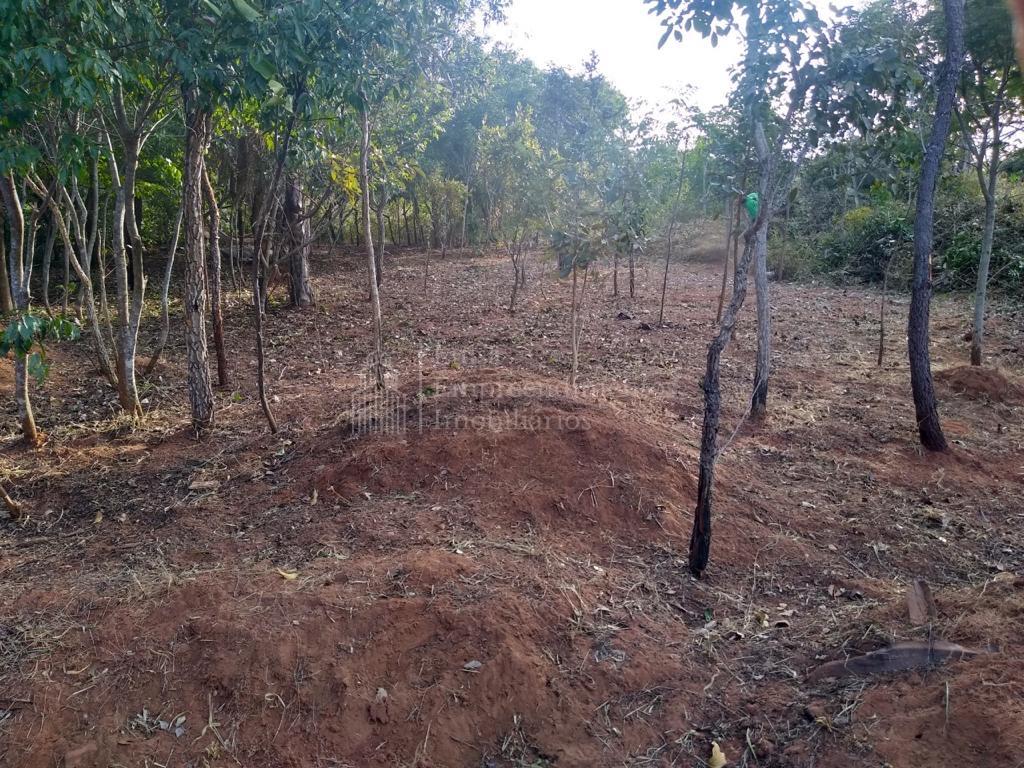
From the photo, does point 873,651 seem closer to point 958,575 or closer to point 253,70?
point 958,575

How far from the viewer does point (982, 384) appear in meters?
7.43

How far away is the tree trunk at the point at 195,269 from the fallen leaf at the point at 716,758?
194 inches

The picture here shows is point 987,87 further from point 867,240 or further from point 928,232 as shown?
point 867,240

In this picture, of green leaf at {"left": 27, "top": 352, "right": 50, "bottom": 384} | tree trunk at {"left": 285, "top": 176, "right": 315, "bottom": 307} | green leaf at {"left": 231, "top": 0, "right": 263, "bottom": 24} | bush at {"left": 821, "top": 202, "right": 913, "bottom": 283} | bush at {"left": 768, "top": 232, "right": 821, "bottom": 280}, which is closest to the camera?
green leaf at {"left": 27, "top": 352, "right": 50, "bottom": 384}

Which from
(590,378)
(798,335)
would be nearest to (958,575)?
(590,378)

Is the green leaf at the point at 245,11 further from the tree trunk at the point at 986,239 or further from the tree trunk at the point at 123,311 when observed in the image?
the tree trunk at the point at 986,239

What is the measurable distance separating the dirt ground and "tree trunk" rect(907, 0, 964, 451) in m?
0.33

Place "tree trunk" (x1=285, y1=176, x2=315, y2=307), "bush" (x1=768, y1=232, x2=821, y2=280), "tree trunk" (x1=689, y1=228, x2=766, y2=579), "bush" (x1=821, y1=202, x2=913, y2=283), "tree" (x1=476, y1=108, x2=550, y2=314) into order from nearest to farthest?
"tree trunk" (x1=689, y1=228, x2=766, y2=579) → "tree" (x1=476, y1=108, x2=550, y2=314) → "tree trunk" (x1=285, y1=176, x2=315, y2=307) → "bush" (x1=821, y1=202, x2=913, y2=283) → "bush" (x1=768, y1=232, x2=821, y2=280)

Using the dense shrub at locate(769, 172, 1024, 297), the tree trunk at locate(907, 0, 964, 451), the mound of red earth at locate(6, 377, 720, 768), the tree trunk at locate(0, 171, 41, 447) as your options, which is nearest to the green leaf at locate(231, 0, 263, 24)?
the tree trunk at locate(0, 171, 41, 447)

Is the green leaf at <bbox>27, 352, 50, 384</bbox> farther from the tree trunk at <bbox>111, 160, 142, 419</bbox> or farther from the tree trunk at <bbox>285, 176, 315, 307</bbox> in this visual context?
the tree trunk at <bbox>285, 176, 315, 307</bbox>

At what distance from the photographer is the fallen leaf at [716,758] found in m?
2.68

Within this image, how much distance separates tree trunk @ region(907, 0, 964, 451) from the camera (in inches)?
208

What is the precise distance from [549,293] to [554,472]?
9.41 meters

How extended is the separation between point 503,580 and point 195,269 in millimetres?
3970
